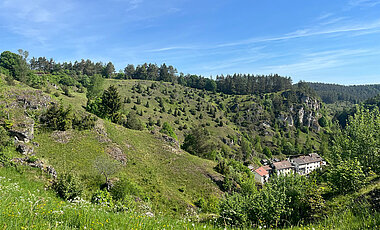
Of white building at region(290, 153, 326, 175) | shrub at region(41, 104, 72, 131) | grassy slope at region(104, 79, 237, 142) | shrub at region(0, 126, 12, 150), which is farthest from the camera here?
white building at region(290, 153, 326, 175)

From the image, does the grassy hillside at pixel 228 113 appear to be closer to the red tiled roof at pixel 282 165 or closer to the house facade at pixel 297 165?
the red tiled roof at pixel 282 165

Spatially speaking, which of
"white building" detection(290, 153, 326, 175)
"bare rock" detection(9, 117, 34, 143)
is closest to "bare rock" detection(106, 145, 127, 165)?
"bare rock" detection(9, 117, 34, 143)

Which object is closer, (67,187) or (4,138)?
(67,187)

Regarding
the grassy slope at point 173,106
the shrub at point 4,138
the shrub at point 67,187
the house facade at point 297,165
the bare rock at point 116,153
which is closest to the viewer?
the shrub at point 67,187

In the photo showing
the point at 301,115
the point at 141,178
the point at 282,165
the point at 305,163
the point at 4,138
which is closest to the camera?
the point at 4,138

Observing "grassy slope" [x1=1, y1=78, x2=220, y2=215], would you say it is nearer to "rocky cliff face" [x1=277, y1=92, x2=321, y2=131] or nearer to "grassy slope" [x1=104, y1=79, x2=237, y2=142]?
"grassy slope" [x1=104, y1=79, x2=237, y2=142]

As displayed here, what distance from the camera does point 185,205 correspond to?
28.7 meters

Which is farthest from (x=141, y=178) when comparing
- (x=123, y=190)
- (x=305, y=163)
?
(x=305, y=163)

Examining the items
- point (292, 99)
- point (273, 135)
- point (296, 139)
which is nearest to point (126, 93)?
point (273, 135)

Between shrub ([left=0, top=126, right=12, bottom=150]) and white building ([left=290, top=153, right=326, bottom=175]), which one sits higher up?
shrub ([left=0, top=126, right=12, bottom=150])

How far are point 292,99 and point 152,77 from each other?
13524cm

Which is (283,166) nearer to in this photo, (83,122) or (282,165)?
(282,165)

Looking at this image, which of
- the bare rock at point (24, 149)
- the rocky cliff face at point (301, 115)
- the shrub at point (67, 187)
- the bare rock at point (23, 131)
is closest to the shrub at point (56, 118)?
the bare rock at point (23, 131)

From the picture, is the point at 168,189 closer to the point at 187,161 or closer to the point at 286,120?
the point at 187,161
